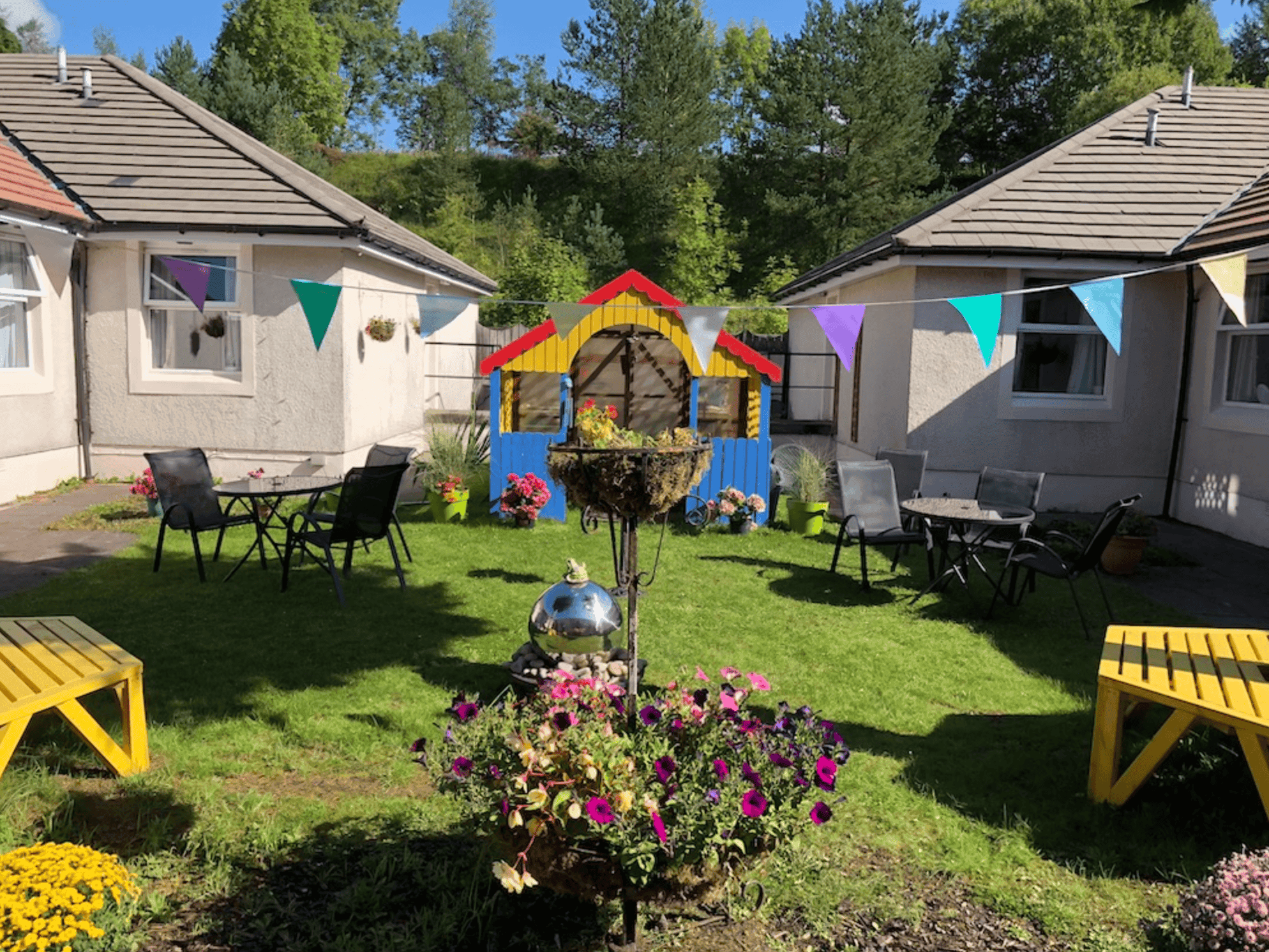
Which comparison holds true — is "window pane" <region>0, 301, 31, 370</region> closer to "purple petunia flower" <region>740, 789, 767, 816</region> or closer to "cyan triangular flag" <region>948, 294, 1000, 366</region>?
"cyan triangular flag" <region>948, 294, 1000, 366</region>

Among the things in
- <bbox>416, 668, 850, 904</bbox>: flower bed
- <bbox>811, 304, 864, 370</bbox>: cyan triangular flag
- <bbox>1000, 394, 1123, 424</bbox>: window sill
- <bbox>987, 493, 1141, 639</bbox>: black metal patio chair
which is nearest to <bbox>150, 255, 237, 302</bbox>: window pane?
<bbox>811, 304, 864, 370</bbox>: cyan triangular flag

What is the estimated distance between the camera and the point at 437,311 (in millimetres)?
7281

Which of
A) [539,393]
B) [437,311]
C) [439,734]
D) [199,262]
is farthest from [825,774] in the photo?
[539,393]

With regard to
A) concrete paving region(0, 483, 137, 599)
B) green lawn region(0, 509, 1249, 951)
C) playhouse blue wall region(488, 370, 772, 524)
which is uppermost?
playhouse blue wall region(488, 370, 772, 524)

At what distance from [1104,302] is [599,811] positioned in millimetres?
5729

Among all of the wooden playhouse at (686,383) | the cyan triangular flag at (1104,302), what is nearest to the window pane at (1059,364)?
the wooden playhouse at (686,383)

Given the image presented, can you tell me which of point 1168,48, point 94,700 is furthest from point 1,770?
point 1168,48

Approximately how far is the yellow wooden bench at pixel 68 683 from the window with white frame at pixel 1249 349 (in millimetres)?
10270

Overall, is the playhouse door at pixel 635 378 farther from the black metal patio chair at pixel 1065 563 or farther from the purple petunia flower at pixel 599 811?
the purple petunia flower at pixel 599 811

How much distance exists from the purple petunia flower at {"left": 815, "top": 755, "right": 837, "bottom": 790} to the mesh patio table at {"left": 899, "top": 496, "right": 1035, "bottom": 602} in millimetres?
4337

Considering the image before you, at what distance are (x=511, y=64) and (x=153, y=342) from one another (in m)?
49.6

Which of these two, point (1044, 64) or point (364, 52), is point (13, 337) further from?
point (364, 52)

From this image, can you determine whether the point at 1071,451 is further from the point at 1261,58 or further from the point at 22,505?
the point at 1261,58

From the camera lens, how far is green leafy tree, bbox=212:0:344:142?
140ft
